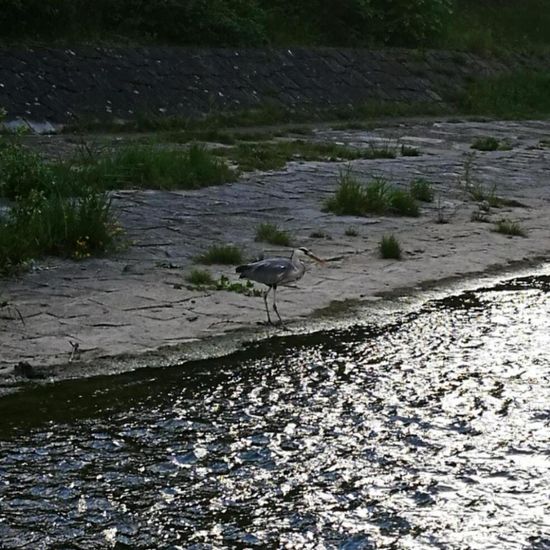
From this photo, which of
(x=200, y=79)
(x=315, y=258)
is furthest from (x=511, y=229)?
(x=200, y=79)

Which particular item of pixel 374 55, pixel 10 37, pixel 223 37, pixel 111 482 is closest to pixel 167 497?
pixel 111 482

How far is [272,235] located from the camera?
11.4 m

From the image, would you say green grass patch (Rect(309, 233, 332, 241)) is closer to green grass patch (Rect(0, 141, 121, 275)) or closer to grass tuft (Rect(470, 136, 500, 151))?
green grass patch (Rect(0, 141, 121, 275))

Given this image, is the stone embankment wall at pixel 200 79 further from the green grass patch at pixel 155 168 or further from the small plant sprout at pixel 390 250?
the small plant sprout at pixel 390 250

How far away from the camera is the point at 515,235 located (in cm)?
1278

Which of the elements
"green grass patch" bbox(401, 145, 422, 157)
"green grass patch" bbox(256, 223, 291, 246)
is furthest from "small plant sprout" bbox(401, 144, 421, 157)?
"green grass patch" bbox(256, 223, 291, 246)

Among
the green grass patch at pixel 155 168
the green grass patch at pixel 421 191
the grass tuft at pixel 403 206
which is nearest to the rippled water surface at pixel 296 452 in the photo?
the grass tuft at pixel 403 206

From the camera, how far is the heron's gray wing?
870 centimetres

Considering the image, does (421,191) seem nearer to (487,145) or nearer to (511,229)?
(511,229)

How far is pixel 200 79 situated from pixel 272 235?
12965mm

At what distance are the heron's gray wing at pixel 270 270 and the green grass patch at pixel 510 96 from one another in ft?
66.0

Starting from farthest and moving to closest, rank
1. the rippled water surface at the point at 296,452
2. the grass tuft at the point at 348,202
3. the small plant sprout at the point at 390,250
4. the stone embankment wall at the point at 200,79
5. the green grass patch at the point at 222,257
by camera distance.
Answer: the stone embankment wall at the point at 200,79 → the grass tuft at the point at 348,202 → the small plant sprout at the point at 390,250 → the green grass patch at the point at 222,257 → the rippled water surface at the point at 296,452

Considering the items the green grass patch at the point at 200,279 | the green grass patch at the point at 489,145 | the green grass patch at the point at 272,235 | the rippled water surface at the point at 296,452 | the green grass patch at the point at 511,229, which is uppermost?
the green grass patch at the point at 489,145

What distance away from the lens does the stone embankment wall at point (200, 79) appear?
21.0 meters
